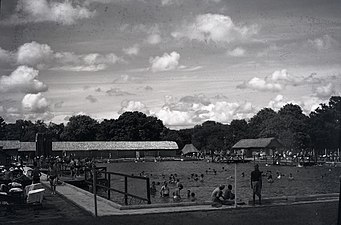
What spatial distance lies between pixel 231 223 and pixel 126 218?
2836mm

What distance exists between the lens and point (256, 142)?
320 feet

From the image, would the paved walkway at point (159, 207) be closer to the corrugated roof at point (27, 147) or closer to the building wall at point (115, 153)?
the corrugated roof at point (27, 147)

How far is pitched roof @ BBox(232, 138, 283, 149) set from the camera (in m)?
94.1

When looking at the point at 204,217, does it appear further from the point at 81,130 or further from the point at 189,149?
the point at 189,149

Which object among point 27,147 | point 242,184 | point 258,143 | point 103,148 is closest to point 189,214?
Answer: point 242,184

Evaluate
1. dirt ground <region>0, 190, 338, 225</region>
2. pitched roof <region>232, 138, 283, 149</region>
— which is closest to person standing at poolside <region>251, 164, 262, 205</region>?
dirt ground <region>0, 190, 338, 225</region>

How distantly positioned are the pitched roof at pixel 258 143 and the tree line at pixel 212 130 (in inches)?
54.0

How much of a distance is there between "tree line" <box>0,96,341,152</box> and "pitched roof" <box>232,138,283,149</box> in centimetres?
137

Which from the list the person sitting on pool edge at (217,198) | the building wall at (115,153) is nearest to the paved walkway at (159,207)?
the person sitting on pool edge at (217,198)

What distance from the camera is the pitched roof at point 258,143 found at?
94.1 meters

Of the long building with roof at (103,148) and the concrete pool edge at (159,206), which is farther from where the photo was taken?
the long building with roof at (103,148)

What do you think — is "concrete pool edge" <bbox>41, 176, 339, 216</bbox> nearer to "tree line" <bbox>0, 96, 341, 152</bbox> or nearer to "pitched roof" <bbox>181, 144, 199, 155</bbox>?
"tree line" <bbox>0, 96, 341, 152</bbox>

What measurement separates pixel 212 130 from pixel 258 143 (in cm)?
2621

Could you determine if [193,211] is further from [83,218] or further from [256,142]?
[256,142]
